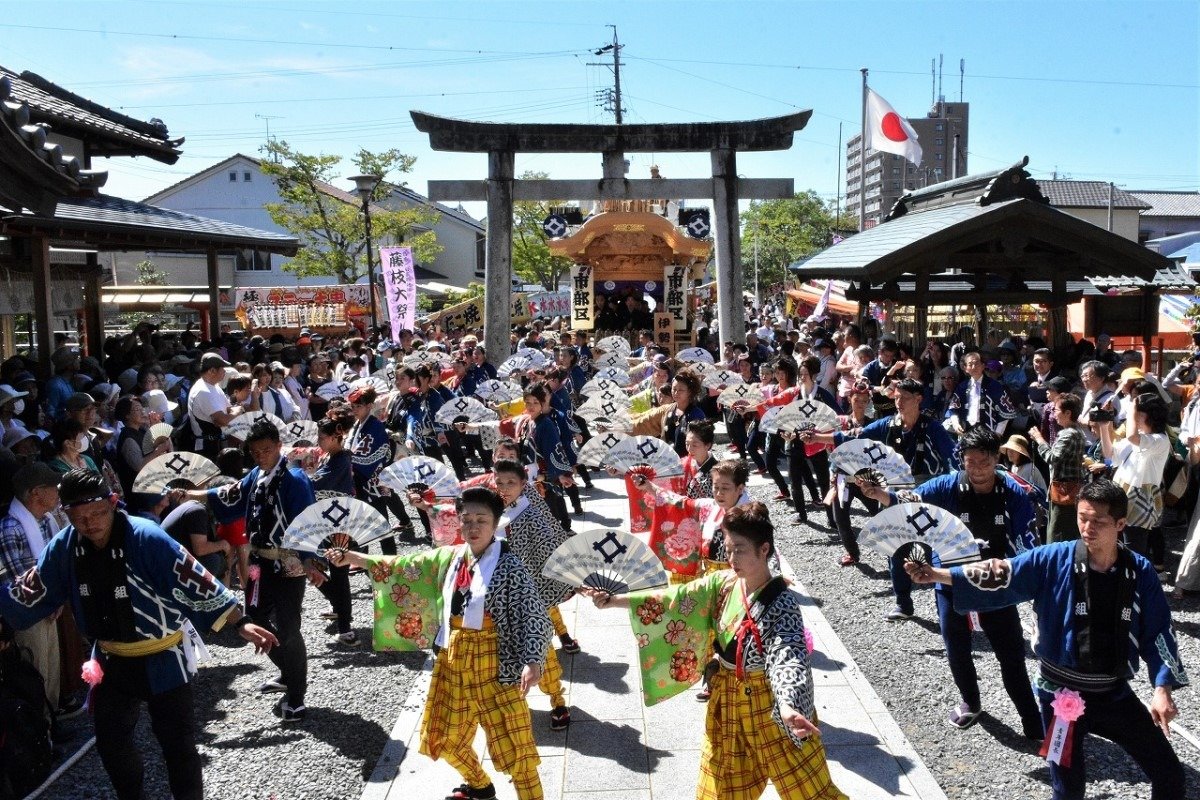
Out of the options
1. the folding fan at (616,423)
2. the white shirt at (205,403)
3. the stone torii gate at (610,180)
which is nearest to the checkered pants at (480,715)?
the folding fan at (616,423)

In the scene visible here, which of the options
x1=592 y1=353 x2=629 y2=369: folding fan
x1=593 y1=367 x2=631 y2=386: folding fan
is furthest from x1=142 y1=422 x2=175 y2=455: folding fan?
x1=592 y1=353 x2=629 y2=369: folding fan

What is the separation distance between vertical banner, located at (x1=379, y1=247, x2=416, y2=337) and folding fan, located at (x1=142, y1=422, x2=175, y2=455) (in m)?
11.4

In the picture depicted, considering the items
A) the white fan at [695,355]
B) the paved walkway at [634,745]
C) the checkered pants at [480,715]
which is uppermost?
the white fan at [695,355]

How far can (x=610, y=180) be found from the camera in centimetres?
1733

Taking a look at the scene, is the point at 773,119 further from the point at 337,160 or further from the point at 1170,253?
the point at 337,160

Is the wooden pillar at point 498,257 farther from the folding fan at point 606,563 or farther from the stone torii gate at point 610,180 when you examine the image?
the folding fan at point 606,563

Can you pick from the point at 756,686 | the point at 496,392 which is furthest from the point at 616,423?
the point at 756,686

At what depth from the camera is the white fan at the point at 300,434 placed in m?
8.77

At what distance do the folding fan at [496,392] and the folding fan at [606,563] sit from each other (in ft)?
26.4

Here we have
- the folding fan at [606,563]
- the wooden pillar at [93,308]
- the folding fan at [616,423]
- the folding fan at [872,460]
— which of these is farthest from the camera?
the wooden pillar at [93,308]

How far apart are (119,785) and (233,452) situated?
394cm

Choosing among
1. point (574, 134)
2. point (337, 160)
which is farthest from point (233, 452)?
point (337, 160)

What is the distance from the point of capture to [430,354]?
15477mm

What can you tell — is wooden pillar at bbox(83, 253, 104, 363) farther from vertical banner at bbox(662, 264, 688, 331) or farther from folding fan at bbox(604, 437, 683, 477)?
vertical banner at bbox(662, 264, 688, 331)
